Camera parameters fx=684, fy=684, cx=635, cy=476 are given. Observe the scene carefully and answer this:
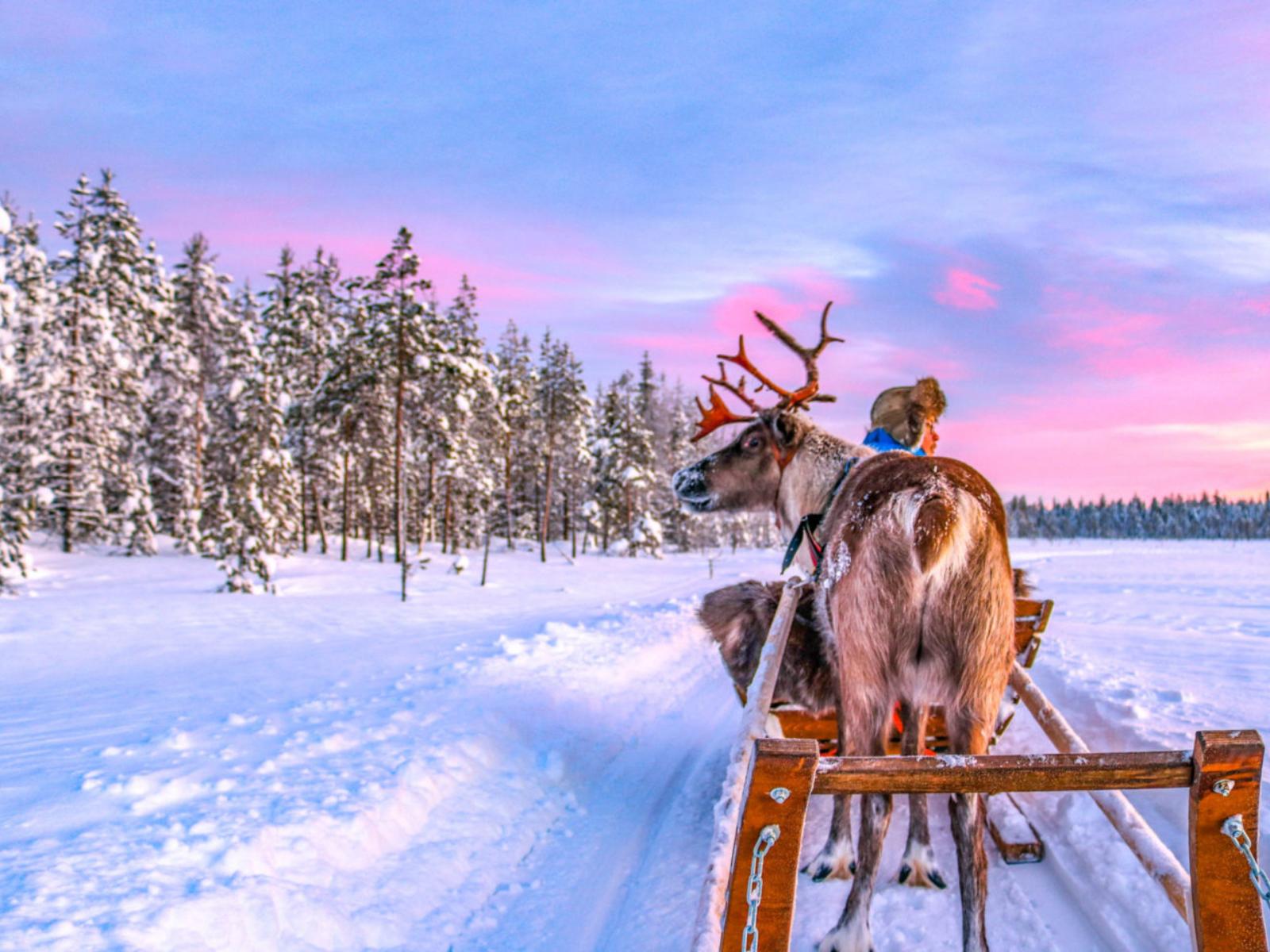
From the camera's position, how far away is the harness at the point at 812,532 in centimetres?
434

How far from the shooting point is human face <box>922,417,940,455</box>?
582 centimetres

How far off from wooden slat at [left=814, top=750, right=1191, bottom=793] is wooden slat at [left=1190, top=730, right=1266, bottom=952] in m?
0.06

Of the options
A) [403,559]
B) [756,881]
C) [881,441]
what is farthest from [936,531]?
[403,559]

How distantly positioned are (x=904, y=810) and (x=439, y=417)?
97.1ft

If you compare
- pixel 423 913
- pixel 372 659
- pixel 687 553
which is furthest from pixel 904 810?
pixel 687 553

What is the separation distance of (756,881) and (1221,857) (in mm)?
1438

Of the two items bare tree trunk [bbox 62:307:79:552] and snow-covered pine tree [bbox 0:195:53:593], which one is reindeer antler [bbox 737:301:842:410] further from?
bare tree trunk [bbox 62:307:79:552]

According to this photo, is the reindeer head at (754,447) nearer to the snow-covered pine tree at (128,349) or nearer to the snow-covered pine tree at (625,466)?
the snow-covered pine tree at (128,349)

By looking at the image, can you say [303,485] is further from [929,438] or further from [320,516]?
[929,438]

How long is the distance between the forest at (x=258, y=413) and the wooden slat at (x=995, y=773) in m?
18.3

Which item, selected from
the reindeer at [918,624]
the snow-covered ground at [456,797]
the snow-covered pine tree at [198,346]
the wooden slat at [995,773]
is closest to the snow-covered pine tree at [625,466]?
the snow-covered pine tree at [198,346]

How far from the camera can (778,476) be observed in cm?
535

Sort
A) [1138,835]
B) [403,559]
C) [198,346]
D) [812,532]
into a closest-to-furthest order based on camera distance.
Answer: [1138,835] → [812,532] → [403,559] → [198,346]

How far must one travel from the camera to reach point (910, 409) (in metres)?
5.78
